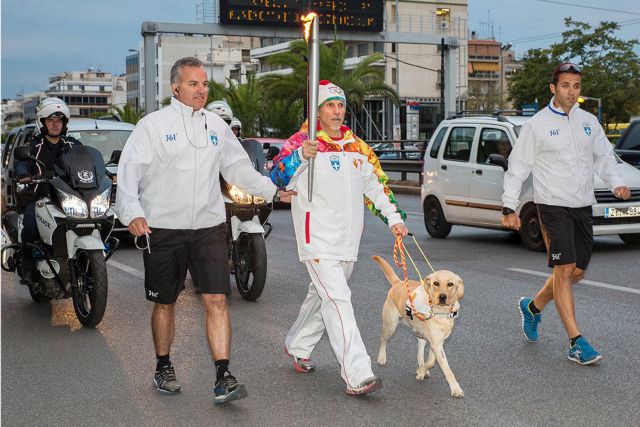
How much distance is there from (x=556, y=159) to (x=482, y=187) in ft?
25.4

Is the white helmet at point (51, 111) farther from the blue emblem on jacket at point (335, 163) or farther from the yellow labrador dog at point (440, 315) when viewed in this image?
the yellow labrador dog at point (440, 315)

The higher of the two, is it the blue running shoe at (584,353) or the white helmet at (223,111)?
the white helmet at (223,111)

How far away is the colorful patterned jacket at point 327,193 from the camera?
6164 mm

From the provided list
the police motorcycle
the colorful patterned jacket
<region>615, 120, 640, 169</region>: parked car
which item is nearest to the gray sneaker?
the colorful patterned jacket

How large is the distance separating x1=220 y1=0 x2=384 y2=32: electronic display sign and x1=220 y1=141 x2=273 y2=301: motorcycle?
23.9m

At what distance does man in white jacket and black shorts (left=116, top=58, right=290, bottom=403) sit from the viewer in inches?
237

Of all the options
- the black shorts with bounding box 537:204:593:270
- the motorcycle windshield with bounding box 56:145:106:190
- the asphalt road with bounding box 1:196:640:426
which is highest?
the motorcycle windshield with bounding box 56:145:106:190

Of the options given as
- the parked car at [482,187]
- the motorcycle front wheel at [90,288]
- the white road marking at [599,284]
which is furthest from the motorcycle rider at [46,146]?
the parked car at [482,187]

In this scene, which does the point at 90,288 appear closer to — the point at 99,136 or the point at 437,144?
the point at 99,136

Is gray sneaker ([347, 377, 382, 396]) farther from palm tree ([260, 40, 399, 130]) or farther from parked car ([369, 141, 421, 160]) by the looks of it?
palm tree ([260, 40, 399, 130])

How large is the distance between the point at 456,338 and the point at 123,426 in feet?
10.3

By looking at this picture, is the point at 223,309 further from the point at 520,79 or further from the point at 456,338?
the point at 520,79

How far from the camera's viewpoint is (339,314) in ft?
20.0

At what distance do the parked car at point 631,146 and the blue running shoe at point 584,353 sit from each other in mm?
10507
